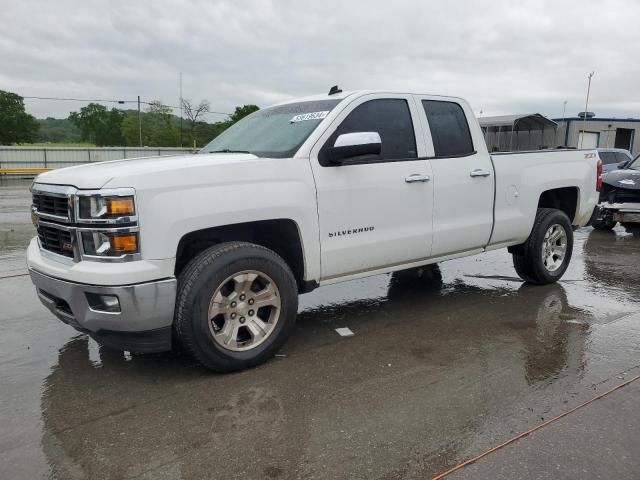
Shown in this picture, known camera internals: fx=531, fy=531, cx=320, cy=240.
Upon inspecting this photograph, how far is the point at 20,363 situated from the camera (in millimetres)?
3848

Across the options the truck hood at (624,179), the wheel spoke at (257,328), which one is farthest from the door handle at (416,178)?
the truck hood at (624,179)

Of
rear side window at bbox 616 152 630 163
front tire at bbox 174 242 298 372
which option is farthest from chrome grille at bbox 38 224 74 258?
rear side window at bbox 616 152 630 163

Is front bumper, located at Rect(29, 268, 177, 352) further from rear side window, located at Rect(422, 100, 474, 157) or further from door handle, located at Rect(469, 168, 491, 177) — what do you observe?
door handle, located at Rect(469, 168, 491, 177)

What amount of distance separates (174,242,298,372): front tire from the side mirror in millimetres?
889

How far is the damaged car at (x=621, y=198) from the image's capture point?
995 centimetres

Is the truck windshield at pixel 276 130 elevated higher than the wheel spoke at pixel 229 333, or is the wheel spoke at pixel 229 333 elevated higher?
the truck windshield at pixel 276 130

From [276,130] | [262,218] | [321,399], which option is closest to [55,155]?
[276,130]

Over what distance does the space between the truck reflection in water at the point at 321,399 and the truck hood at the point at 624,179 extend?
635cm

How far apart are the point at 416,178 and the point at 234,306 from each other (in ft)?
6.23

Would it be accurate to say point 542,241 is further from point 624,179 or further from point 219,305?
point 624,179

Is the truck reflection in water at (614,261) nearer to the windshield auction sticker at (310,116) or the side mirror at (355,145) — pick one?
the side mirror at (355,145)

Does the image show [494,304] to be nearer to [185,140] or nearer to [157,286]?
[157,286]

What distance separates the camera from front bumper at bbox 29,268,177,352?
3.20 m

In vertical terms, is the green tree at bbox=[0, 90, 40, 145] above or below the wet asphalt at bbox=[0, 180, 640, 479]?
above
